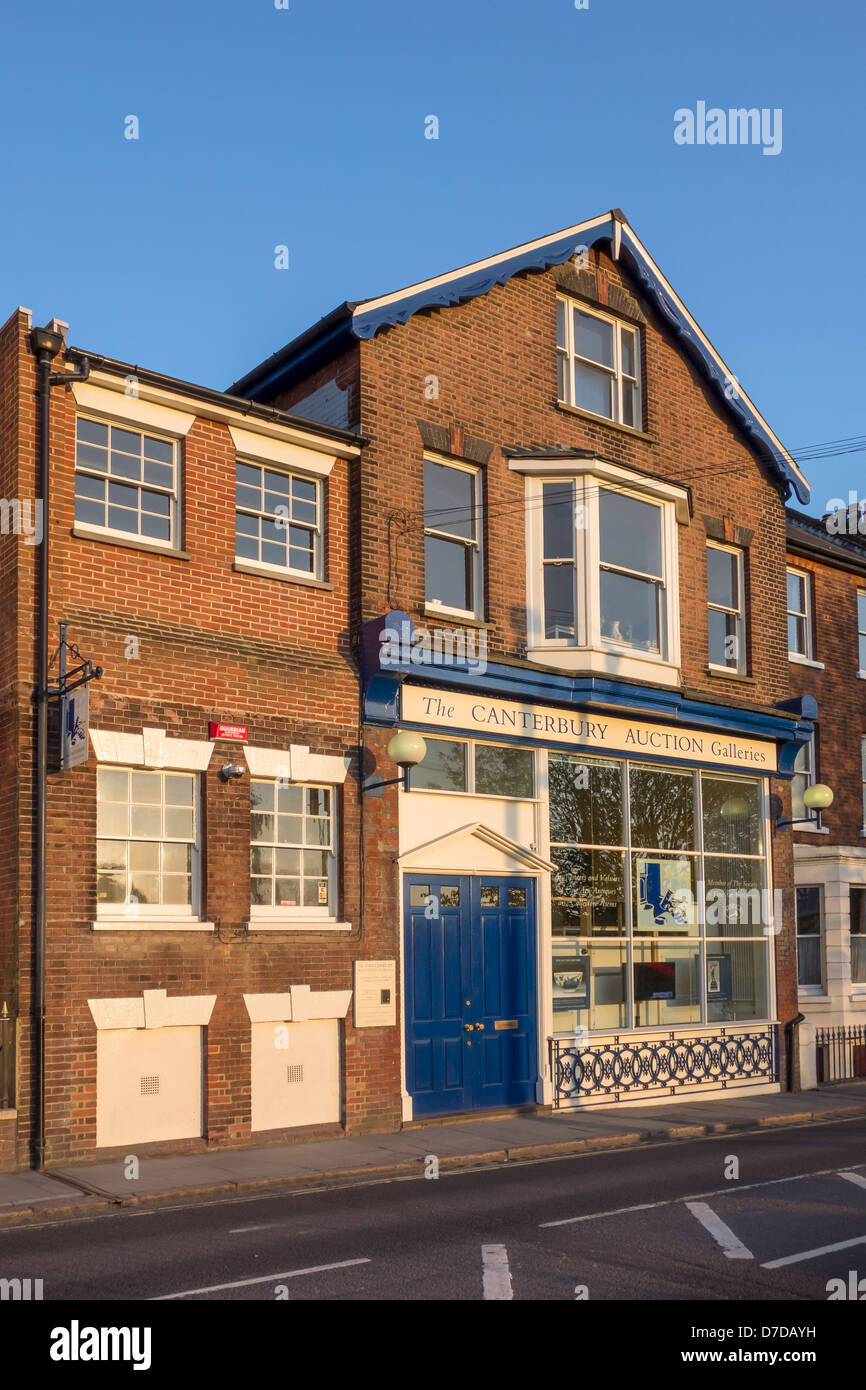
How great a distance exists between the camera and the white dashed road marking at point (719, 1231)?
9.34 metres

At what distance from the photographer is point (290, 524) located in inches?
661

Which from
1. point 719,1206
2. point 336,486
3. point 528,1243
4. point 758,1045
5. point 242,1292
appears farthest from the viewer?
point 758,1045

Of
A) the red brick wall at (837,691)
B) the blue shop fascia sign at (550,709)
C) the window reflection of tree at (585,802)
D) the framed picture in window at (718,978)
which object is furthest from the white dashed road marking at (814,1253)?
the red brick wall at (837,691)

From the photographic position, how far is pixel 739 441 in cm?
2298

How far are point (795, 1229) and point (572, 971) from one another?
343 inches

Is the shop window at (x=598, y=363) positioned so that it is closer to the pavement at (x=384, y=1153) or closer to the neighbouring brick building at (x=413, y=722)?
the neighbouring brick building at (x=413, y=722)

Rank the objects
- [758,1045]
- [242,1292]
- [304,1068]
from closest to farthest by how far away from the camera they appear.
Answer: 1. [242,1292]
2. [304,1068]
3. [758,1045]

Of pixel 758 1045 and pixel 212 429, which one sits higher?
pixel 212 429

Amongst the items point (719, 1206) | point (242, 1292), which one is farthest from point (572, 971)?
point (242, 1292)

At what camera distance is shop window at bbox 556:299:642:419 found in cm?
2033

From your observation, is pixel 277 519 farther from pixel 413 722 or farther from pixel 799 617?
pixel 799 617

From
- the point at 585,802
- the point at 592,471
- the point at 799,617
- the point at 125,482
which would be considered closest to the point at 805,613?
the point at 799,617

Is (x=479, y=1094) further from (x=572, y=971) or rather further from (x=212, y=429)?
(x=212, y=429)

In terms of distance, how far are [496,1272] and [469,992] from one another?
8.72 m
